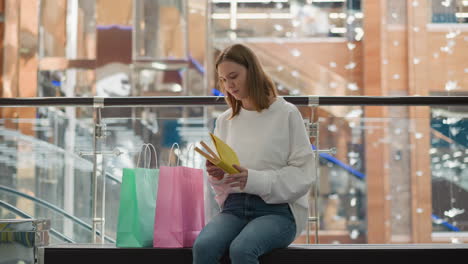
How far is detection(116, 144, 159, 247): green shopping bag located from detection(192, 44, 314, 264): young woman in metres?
0.28

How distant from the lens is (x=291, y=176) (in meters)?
2.27

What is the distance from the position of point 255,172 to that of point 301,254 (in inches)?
13.4

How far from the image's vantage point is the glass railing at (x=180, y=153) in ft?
10.2

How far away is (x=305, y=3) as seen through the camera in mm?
6266

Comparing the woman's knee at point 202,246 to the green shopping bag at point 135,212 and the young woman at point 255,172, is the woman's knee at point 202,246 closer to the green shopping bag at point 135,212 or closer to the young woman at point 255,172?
the young woman at point 255,172

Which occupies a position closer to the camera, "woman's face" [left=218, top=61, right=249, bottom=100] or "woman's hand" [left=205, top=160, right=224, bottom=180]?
"woman's hand" [left=205, top=160, right=224, bottom=180]

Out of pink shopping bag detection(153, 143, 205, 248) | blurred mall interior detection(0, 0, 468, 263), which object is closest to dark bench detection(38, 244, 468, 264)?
pink shopping bag detection(153, 143, 205, 248)

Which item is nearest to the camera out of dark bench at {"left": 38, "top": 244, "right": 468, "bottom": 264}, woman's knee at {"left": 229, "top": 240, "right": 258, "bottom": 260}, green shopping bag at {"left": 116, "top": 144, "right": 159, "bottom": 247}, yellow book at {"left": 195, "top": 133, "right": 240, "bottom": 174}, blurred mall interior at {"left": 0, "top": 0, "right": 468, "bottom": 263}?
woman's knee at {"left": 229, "top": 240, "right": 258, "bottom": 260}

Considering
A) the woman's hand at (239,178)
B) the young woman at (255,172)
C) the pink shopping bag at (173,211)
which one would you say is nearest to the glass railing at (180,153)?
the pink shopping bag at (173,211)

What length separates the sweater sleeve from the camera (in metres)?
2.21

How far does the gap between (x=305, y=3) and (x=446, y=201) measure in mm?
3282

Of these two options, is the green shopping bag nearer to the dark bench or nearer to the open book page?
the dark bench

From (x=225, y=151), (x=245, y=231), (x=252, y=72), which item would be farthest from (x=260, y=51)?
(x=245, y=231)

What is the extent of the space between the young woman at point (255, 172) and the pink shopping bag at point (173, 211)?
0.14 m
